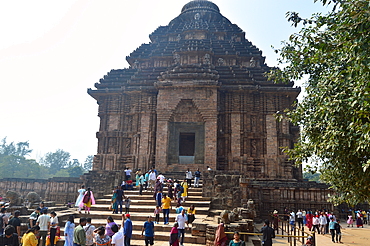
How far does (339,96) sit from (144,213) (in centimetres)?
906

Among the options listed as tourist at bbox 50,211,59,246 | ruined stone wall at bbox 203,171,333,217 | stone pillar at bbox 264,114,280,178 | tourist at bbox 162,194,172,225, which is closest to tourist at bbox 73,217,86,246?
tourist at bbox 50,211,59,246

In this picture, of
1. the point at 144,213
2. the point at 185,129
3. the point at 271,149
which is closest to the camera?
the point at 144,213

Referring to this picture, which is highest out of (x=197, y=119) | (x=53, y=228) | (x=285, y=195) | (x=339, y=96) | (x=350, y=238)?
(x=197, y=119)

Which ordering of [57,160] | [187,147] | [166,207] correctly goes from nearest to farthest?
[166,207] < [187,147] < [57,160]

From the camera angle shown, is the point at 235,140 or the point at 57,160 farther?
the point at 57,160

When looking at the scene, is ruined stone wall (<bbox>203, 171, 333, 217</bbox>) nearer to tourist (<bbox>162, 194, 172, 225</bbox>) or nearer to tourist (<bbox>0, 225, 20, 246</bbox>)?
tourist (<bbox>162, 194, 172, 225</bbox>)

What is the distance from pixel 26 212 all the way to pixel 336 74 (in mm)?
13676

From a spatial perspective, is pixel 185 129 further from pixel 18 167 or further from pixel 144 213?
pixel 18 167

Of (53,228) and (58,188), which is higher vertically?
(58,188)

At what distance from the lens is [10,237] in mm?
8312

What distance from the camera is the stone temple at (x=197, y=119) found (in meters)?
21.4

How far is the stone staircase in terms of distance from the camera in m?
10.3

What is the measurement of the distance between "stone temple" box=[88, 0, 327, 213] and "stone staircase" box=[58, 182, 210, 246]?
5827 millimetres

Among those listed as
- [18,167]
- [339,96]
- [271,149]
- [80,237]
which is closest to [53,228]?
[80,237]
